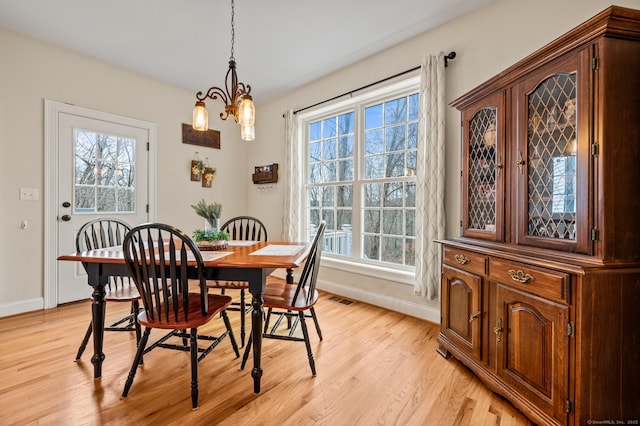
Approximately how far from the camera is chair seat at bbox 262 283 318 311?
1.87 metres

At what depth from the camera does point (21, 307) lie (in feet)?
9.37

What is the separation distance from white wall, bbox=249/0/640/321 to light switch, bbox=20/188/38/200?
3.11 metres

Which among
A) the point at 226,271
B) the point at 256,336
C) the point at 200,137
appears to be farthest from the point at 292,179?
the point at 256,336

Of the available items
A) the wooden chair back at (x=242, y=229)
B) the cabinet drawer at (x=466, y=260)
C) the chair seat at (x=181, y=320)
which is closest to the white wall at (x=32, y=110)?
the wooden chair back at (x=242, y=229)

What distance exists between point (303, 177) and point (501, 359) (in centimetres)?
301

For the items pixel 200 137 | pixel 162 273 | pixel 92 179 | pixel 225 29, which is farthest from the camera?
pixel 200 137

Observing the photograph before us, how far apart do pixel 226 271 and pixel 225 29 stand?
2276mm

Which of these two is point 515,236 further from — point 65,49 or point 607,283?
point 65,49

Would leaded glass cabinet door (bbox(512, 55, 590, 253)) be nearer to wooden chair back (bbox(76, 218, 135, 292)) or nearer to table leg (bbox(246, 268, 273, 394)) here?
table leg (bbox(246, 268, 273, 394))

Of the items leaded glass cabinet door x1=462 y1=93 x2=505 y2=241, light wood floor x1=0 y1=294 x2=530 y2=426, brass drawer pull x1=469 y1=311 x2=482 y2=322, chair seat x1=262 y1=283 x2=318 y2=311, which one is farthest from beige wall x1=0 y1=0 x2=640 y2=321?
chair seat x1=262 y1=283 x2=318 y2=311

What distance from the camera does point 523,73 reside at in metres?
1.61

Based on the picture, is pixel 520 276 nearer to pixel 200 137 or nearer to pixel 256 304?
pixel 256 304

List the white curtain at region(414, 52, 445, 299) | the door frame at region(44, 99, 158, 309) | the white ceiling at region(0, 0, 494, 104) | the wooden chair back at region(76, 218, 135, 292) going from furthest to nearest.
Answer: the door frame at region(44, 99, 158, 309)
the white curtain at region(414, 52, 445, 299)
the white ceiling at region(0, 0, 494, 104)
the wooden chair back at region(76, 218, 135, 292)

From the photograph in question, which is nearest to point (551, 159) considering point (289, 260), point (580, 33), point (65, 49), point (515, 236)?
point (515, 236)
